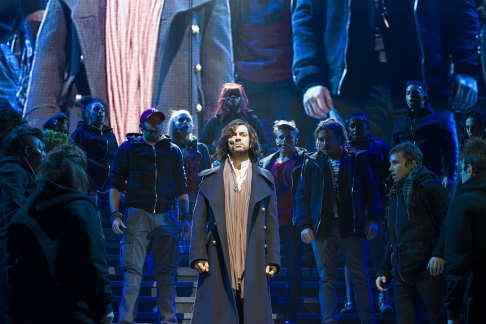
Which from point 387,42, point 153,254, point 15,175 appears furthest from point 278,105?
point 15,175

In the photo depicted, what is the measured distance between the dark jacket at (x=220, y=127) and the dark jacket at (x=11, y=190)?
361cm

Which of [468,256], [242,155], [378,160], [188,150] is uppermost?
[188,150]

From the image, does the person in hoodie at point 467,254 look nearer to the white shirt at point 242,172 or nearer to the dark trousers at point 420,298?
the dark trousers at point 420,298

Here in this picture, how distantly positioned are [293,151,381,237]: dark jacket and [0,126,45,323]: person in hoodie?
2511 mm

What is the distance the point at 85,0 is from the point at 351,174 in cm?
532

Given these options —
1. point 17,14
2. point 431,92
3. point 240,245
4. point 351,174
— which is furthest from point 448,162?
point 17,14

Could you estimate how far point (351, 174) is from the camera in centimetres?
541

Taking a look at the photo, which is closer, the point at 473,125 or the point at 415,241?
the point at 415,241

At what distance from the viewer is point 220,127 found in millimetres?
7363

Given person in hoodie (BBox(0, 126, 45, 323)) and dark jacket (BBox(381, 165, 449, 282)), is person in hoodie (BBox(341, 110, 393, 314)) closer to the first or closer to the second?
dark jacket (BBox(381, 165, 449, 282))

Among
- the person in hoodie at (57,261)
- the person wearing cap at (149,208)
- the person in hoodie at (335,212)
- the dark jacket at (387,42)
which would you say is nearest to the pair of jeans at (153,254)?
the person wearing cap at (149,208)

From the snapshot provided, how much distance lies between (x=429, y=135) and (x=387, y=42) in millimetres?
1759

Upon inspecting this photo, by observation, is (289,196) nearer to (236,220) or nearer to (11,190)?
(236,220)

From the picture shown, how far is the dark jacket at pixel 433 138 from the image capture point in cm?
735
